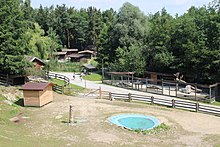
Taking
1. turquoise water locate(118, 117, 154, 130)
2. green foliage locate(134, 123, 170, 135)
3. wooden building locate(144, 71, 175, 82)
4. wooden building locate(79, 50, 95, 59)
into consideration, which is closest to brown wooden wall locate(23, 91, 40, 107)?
turquoise water locate(118, 117, 154, 130)

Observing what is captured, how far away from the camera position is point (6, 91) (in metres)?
32.8

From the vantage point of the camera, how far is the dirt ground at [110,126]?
2008 centimetres

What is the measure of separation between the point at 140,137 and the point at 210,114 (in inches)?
382

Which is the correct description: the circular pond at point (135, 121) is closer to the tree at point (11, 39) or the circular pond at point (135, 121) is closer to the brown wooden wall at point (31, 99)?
the brown wooden wall at point (31, 99)

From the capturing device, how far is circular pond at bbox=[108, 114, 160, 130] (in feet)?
79.1

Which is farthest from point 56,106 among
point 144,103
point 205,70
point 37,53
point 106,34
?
point 106,34

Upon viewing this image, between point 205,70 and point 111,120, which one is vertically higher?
point 205,70

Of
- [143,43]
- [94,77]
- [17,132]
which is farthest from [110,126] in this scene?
[143,43]

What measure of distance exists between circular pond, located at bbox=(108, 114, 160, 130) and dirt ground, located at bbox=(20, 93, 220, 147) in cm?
77

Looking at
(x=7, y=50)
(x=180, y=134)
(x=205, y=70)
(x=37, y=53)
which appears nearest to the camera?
(x=180, y=134)

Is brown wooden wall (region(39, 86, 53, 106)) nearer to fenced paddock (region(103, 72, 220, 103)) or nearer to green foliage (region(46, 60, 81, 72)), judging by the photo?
fenced paddock (region(103, 72, 220, 103))

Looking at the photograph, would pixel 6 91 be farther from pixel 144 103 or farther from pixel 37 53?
pixel 37 53

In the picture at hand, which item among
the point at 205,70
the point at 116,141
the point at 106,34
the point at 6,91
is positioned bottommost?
the point at 116,141

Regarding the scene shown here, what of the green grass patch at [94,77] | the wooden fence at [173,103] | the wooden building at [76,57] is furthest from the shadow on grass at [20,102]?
the wooden building at [76,57]
